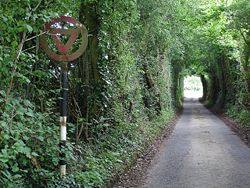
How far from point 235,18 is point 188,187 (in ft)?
38.1

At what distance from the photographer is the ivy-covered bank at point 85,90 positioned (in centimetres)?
547

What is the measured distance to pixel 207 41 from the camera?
1207 inches

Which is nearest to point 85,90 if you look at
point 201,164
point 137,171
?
point 137,171

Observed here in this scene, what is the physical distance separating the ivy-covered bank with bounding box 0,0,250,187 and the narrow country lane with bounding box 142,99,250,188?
2.96 feet

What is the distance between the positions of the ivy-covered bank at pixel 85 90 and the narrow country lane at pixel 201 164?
0.90 metres

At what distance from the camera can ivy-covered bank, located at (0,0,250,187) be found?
5.47 metres

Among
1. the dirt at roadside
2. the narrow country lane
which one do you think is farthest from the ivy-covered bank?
the narrow country lane

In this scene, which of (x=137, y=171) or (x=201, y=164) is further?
(x=201, y=164)

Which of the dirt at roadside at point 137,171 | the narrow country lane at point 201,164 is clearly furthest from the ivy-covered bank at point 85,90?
the narrow country lane at point 201,164

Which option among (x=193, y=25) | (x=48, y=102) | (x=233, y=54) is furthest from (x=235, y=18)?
(x=48, y=102)

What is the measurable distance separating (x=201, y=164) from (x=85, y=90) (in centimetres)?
402

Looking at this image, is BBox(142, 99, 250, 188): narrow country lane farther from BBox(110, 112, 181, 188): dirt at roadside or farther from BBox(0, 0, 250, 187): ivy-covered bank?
BBox(0, 0, 250, 187): ivy-covered bank

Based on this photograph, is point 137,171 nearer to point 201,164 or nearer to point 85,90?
point 201,164

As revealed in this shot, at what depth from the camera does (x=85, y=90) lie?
404 inches
